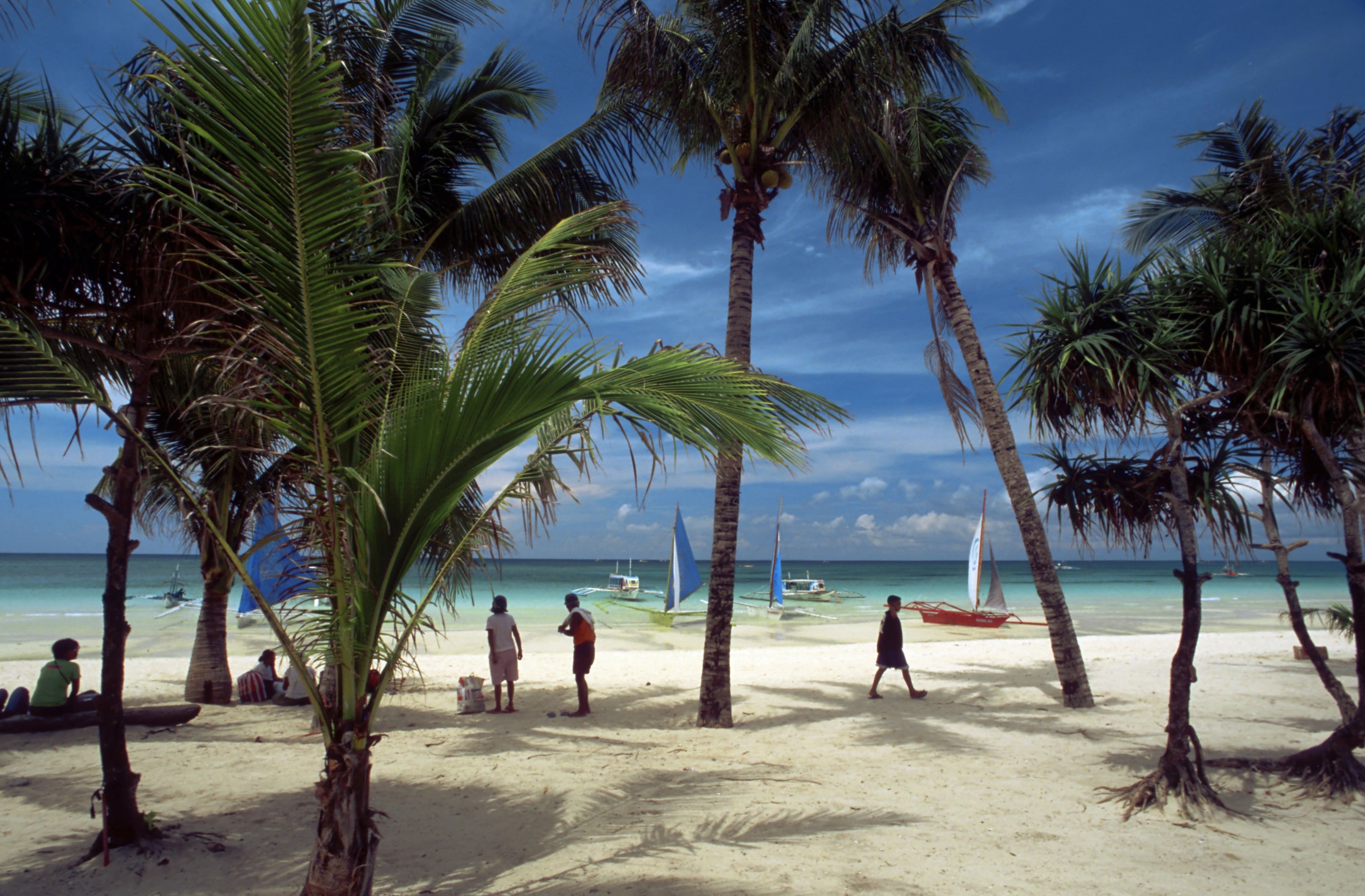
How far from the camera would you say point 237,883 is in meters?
3.99

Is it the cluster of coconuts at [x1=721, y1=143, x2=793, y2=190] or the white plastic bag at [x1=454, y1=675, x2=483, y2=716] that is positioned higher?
the cluster of coconuts at [x1=721, y1=143, x2=793, y2=190]

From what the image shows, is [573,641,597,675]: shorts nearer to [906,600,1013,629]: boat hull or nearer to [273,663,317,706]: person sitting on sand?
[273,663,317,706]: person sitting on sand

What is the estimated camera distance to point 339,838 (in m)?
3.17

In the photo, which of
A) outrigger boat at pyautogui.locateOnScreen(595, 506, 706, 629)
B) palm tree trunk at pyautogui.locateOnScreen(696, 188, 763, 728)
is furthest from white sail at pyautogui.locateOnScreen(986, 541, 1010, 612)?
palm tree trunk at pyautogui.locateOnScreen(696, 188, 763, 728)

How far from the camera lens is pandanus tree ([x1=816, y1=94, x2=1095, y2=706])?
887cm

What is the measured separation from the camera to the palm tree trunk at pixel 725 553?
802 centimetres

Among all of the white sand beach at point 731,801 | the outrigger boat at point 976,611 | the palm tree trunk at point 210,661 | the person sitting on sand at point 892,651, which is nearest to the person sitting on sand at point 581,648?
the white sand beach at point 731,801

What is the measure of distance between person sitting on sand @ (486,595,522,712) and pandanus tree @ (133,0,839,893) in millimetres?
5343

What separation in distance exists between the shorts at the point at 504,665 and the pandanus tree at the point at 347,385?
17.8 feet

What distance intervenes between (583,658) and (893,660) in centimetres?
407

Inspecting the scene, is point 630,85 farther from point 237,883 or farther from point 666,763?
point 237,883

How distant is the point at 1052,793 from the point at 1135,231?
10.5m

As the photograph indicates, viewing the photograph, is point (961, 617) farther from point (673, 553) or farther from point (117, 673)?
point (117, 673)

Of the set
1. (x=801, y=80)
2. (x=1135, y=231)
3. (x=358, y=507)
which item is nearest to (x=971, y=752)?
(x=358, y=507)
